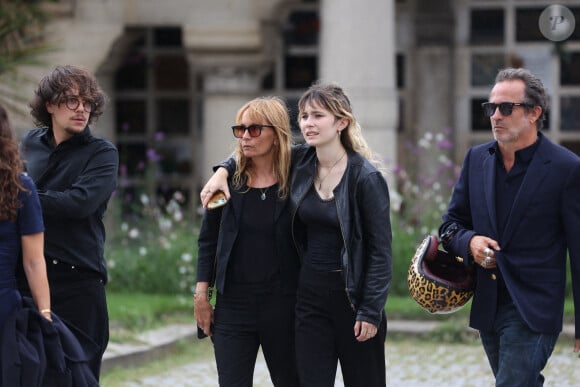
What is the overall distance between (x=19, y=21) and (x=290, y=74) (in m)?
4.44

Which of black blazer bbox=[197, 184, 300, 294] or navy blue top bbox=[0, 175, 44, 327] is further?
black blazer bbox=[197, 184, 300, 294]

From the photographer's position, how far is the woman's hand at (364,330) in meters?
5.68

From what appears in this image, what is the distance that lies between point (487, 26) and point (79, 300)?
1064 centimetres

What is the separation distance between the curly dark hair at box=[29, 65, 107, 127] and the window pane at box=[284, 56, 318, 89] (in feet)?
33.3

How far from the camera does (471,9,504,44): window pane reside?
15.7 meters

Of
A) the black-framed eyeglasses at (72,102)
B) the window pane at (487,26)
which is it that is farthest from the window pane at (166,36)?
the black-framed eyeglasses at (72,102)

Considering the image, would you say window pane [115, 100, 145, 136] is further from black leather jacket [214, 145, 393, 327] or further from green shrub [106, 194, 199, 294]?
black leather jacket [214, 145, 393, 327]

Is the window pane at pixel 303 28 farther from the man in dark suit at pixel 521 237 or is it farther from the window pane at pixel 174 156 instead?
the man in dark suit at pixel 521 237

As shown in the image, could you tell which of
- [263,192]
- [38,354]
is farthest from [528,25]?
[38,354]

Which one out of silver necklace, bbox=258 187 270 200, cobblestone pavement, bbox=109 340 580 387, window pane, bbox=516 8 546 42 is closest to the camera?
silver necklace, bbox=258 187 270 200

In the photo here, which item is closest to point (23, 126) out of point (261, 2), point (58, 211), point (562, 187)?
point (261, 2)

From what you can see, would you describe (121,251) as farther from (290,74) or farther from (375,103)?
(290,74)

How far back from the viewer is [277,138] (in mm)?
6051

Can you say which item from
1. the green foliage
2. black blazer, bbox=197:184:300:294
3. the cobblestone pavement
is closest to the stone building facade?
the green foliage
